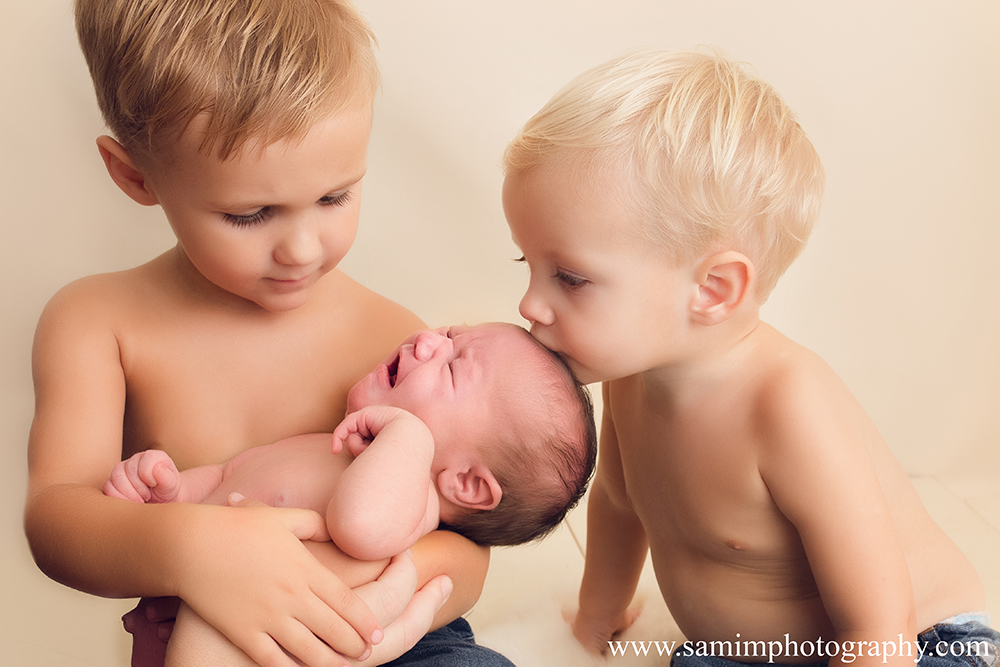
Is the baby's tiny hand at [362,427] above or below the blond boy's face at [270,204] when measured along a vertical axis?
below

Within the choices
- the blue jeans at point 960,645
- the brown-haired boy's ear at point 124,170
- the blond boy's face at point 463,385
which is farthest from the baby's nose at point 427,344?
the blue jeans at point 960,645

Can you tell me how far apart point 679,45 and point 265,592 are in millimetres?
1248

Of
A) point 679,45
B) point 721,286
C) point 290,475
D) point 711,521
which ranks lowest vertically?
point 711,521

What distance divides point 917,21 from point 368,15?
1046mm

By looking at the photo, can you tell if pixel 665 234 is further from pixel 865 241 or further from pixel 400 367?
pixel 865 241

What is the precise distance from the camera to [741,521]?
1141 millimetres

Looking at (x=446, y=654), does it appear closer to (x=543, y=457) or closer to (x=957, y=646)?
(x=543, y=457)

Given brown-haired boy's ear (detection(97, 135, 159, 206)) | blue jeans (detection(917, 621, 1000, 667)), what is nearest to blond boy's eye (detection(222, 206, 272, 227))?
brown-haired boy's ear (detection(97, 135, 159, 206))

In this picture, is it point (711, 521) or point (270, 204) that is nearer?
point (270, 204)

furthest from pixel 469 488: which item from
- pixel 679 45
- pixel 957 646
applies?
pixel 679 45

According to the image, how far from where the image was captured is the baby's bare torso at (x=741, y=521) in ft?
3.67

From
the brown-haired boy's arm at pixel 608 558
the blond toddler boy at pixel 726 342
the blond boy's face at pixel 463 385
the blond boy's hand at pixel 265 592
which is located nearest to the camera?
the blond boy's hand at pixel 265 592

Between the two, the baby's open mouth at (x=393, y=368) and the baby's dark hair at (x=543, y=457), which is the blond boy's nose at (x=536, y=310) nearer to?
the baby's dark hair at (x=543, y=457)

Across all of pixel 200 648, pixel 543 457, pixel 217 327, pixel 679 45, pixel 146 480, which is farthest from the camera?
pixel 679 45
